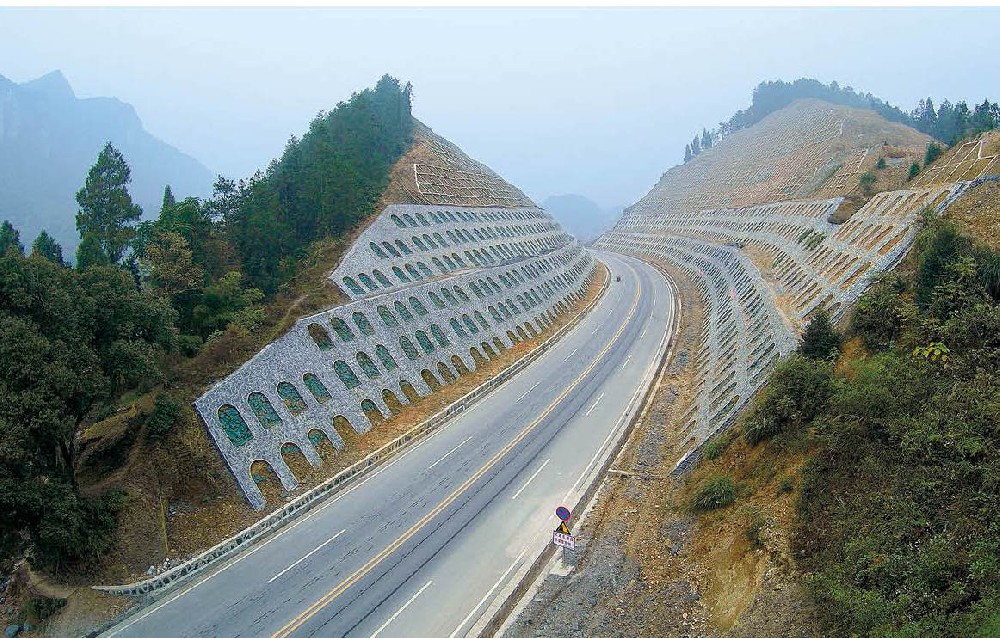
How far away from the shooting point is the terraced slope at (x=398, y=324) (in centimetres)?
3372

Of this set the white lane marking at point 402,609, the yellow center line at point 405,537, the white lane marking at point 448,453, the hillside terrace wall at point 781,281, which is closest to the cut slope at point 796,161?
the hillside terrace wall at point 781,281

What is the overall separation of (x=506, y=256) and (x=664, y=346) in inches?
1204

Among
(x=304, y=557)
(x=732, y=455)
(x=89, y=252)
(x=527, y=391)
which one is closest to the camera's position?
(x=304, y=557)

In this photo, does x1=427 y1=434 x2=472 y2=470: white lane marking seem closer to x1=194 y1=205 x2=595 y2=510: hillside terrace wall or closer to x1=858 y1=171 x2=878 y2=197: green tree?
x1=194 y1=205 x2=595 y2=510: hillside terrace wall

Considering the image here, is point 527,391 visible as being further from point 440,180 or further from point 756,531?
point 440,180

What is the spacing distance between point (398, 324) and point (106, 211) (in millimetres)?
29327

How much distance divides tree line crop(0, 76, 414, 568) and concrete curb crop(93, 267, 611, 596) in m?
3.30

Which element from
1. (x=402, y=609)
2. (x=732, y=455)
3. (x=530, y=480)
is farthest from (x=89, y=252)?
(x=732, y=455)

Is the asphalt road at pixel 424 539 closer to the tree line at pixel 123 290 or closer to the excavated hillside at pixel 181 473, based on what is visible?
the excavated hillside at pixel 181 473

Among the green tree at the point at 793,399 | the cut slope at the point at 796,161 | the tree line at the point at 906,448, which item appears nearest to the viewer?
the tree line at the point at 906,448

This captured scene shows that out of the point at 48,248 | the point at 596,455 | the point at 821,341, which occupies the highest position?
the point at 48,248

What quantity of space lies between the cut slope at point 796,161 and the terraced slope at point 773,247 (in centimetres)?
65

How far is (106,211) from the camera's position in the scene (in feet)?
160

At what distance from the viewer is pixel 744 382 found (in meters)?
33.3
